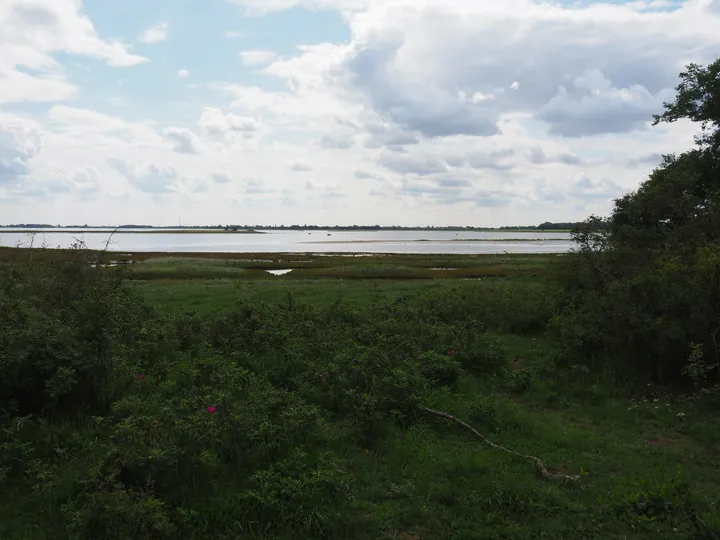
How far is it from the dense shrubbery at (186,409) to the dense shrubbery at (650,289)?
2406 mm

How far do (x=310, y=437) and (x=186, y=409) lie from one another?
188 centimetres

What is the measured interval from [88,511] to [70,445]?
Result: 2.22m

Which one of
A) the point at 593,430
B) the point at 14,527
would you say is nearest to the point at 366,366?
the point at 593,430

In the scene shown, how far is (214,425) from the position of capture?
6914mm

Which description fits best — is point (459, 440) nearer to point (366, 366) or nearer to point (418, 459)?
point (418, 459)

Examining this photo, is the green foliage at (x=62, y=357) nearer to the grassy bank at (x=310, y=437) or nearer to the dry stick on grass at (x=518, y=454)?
the grassy bank at (x=310, y=437)

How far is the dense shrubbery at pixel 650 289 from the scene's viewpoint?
32.0 ft

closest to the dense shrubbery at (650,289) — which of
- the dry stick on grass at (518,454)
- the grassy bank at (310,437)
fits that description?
the grassy bank at (310,437)

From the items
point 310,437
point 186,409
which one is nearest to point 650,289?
point 310,437

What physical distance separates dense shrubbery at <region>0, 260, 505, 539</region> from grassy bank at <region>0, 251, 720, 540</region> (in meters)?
0.03

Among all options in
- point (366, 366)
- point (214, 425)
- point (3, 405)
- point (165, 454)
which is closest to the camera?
point (165, 454)

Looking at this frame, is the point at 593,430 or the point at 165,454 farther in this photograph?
the point at 593,430

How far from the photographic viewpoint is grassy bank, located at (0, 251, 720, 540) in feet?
19.0

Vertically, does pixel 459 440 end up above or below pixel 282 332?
below
